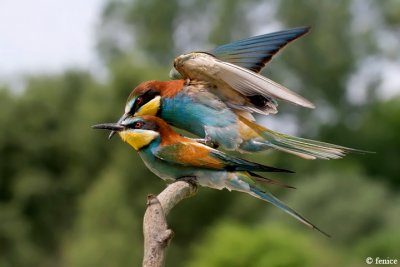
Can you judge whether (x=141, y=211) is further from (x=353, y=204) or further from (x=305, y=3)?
(x=305, y=3)

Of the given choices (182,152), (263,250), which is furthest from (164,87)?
(263,250)

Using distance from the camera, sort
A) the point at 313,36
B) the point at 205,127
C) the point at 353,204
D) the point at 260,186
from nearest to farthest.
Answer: the point at 260,186
the point at 205,127
the point at 353,204
the point at 313,36

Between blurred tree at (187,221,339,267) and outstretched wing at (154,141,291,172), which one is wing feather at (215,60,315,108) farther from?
blurred tree at (187,221,339,267)

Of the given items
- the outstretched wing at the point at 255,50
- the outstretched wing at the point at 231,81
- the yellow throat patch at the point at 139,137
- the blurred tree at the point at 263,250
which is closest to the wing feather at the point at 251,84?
the outstretched wing at the point at 231,81

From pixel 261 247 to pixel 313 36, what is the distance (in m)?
10.1

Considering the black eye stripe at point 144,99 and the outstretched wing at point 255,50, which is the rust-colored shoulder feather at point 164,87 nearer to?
the black eye stripe at point 144,99

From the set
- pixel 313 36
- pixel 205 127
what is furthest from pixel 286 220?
pixel 205 127

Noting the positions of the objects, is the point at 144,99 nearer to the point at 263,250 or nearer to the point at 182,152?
the point at 182,152

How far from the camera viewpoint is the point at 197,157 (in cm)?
233

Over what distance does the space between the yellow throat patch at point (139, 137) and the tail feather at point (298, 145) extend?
→ 367 mm

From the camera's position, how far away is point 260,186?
2334mm

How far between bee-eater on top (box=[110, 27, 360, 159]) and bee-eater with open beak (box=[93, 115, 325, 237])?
0.56 ft

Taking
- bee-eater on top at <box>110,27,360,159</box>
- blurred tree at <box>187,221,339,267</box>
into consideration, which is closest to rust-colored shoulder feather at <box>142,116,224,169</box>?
bee-eater on top at <box>110,27,360,159</box>

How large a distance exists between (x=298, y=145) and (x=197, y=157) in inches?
12.7
